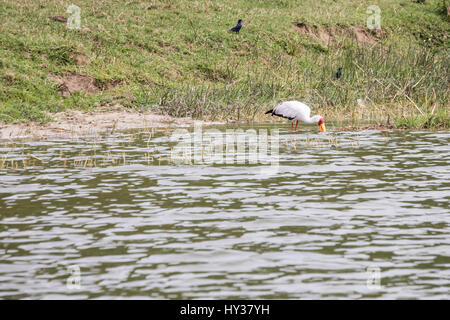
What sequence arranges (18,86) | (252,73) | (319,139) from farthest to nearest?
(252,73), (18,86), (319,139)

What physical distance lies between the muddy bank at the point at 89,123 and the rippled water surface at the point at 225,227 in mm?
4735

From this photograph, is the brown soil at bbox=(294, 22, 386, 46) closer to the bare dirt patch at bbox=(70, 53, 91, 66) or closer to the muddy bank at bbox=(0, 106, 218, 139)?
the bare dirt patch at bbox=(70, 53, 91, 66)

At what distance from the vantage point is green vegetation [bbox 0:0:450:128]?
22.3 meters

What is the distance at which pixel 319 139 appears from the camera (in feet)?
57.9

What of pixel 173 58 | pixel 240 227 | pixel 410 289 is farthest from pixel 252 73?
pixel 410 289

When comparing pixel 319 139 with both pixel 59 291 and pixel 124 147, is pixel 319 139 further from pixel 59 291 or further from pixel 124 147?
pixel 59 291

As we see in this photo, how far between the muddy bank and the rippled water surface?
15.5ft

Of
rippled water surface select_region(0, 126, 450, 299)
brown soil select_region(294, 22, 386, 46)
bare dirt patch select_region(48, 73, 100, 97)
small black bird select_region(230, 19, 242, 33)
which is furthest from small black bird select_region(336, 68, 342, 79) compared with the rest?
rippled water surface select_region(0, 126, 450, 299)

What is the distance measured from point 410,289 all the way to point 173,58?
924 inches

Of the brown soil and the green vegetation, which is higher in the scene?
the brown soil

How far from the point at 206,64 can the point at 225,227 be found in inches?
829

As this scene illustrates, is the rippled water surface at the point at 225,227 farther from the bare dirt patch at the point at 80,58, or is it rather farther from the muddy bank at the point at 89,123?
the bare dirt patch at the point at 80,58

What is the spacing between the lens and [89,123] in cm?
2083

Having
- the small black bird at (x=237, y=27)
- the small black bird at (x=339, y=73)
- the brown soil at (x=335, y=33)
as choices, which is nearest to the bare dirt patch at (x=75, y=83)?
the small black bird at (x=339, y=73)
